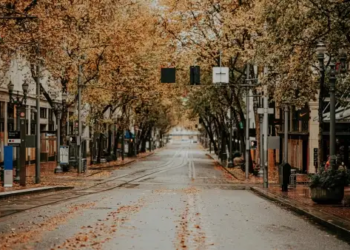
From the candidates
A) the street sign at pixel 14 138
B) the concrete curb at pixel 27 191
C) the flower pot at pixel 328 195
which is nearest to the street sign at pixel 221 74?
the concrete curb at pixel 27 191

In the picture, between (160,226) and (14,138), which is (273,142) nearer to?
(14,138)

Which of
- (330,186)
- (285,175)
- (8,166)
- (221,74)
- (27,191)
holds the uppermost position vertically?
(221,74)

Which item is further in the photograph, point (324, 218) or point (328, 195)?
point (328, 195)

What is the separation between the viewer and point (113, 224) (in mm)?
14688

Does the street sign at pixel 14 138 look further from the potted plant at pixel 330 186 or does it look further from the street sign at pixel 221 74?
the potted plant at pixel 330 186

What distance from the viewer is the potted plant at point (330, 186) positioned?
64.6 feet

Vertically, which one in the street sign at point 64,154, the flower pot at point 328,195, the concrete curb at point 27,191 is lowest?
the concrete curb at point 27,191

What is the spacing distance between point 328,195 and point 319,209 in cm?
164

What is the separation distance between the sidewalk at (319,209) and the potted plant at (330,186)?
0.92ft

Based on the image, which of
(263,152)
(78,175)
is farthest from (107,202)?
(78,175)

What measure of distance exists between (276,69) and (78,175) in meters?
21.0

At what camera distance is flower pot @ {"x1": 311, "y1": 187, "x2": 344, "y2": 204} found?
1970 cm

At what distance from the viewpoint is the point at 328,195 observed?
19703mm

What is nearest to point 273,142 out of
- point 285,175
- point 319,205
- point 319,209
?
point 285,175
